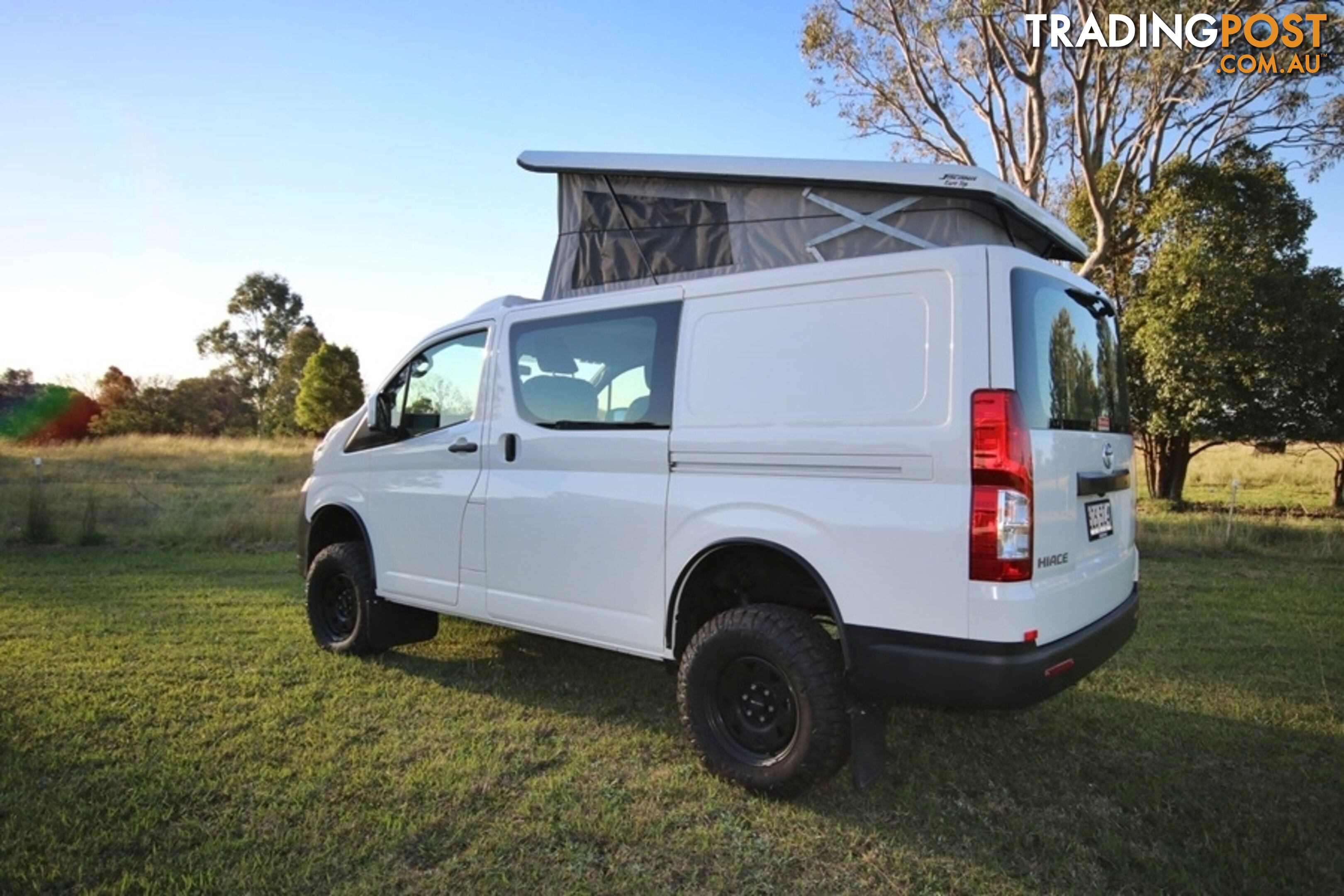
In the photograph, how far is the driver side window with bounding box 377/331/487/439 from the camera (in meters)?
4.37

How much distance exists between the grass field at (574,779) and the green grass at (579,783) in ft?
0.05

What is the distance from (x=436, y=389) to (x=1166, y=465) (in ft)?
45.7

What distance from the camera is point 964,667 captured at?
2619 millimetres

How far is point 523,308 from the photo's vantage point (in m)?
4.16

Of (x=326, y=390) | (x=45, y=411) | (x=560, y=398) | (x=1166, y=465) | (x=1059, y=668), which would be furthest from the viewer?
(x=45, y=411)

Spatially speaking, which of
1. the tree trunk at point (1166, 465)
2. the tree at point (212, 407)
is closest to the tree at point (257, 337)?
the tree at point (212, 407)

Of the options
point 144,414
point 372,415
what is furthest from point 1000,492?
point 144,414

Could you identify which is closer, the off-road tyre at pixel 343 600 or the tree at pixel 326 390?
the off-road tyre at pixel 343 600

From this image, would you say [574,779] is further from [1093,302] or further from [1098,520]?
[1093,302]

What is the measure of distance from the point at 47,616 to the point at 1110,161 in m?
16.9

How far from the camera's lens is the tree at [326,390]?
34.0 m

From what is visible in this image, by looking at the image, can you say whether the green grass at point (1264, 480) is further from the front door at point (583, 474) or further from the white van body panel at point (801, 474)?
the front door at point (583, 474)

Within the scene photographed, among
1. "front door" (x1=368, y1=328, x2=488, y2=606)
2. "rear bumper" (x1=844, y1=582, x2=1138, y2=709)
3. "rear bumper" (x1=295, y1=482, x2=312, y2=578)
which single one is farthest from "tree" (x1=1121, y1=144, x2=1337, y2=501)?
"rear bumper" (x1=295, y1=482, x2=312, y2=578)

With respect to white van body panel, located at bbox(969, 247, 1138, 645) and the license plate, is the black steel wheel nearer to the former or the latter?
white van body panel, located at bbox(969, 247, 1138, 645)
